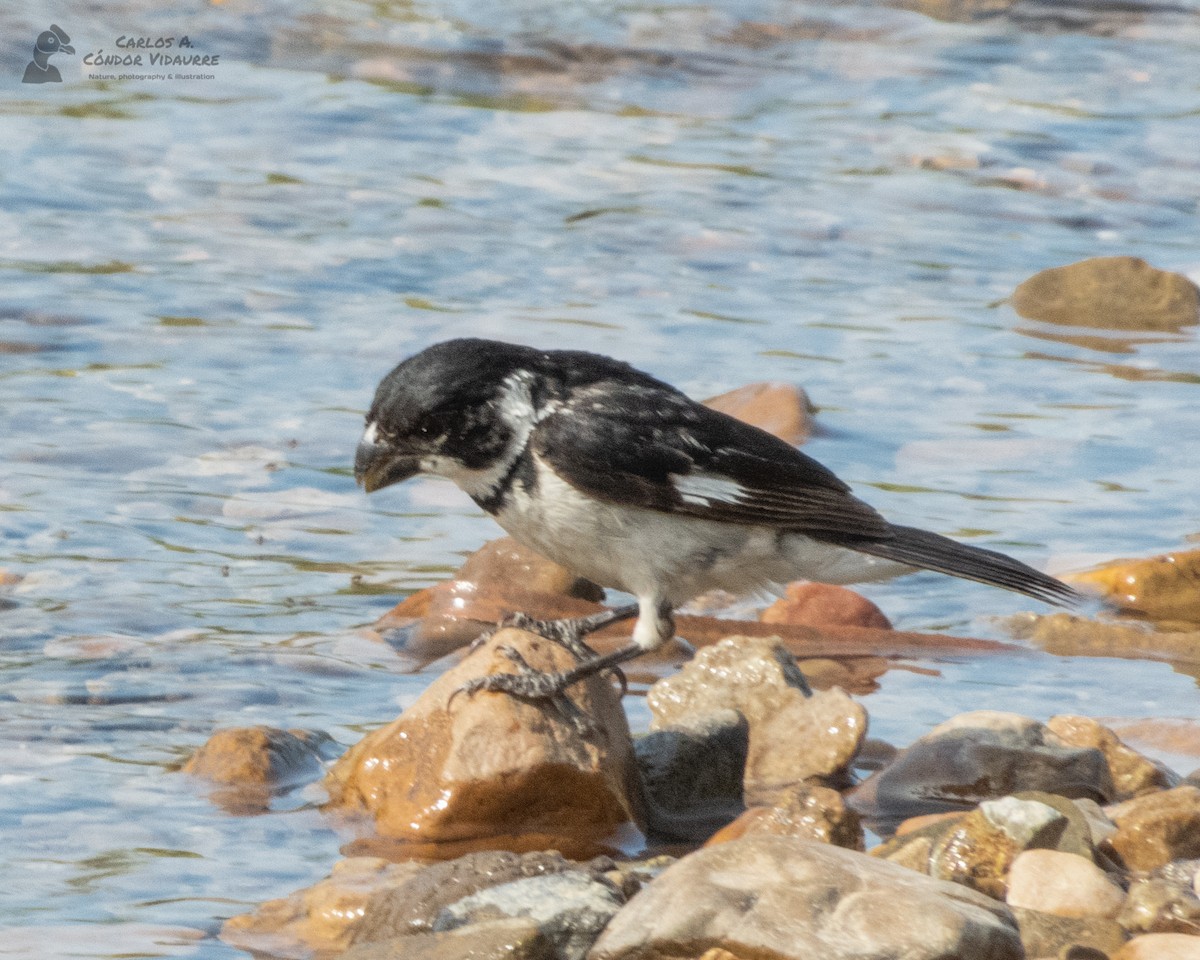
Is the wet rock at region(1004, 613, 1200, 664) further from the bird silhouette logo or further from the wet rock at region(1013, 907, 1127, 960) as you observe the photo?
the bird silhouette logo

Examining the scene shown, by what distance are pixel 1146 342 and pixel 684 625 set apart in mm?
4134

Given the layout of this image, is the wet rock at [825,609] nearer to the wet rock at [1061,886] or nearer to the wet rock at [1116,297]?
the wet rock at [1061,886]

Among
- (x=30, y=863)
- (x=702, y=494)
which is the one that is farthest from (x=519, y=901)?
(x=702, y=494)

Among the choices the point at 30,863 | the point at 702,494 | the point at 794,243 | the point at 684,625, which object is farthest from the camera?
the point at 794,243

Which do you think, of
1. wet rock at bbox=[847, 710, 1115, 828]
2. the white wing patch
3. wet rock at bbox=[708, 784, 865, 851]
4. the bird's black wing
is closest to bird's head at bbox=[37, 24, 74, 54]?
the bird's black wing

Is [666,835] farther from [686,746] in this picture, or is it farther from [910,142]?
[910,142]

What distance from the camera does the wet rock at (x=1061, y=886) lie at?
4.00 metres

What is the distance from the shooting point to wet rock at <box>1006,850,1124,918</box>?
3996mm

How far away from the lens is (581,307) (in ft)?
32.2

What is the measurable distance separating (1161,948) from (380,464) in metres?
2.49

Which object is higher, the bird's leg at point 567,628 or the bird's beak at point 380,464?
the bird's beak at point 380,464

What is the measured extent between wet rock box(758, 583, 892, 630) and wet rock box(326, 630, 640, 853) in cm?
181

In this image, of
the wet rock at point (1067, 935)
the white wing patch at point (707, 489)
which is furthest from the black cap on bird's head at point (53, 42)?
the wet rock at point (1067, 935)

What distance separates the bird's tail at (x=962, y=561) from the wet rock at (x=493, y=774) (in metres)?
1.25
